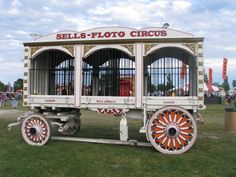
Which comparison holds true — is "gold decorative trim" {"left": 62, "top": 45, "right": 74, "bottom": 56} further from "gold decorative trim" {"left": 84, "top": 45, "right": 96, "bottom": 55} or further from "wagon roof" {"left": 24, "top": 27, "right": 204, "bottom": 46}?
"gold decorative trim" {"left": 84, "top": 45, "right": 96, "bottom": 55}

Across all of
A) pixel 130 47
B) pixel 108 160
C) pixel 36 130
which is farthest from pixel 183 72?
pixel 36 130

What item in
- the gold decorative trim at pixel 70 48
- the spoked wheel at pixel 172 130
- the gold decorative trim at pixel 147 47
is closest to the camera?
the spoked wheel at pixel 172 130

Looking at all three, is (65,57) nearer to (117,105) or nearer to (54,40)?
(54,40)

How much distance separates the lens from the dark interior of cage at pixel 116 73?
909 cm

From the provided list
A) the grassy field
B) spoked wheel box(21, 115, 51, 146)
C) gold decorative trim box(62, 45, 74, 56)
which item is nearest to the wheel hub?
the grassy field

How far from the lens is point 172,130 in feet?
26.3

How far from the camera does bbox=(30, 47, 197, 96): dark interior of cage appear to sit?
9.09 m

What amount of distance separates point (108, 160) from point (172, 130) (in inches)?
71.3

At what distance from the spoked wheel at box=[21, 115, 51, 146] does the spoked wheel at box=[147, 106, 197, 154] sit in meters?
2.79

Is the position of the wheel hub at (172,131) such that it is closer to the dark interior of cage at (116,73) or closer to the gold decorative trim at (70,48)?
the dark interior of cage at (116,73)

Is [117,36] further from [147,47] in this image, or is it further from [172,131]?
[172,131]

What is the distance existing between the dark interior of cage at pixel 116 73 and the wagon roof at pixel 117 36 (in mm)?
780

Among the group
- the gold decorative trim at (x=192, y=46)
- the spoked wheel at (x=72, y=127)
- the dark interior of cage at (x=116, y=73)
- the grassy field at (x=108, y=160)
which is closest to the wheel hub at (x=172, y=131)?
the grassy field at (x=108, y=160)

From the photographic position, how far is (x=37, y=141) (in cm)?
894
